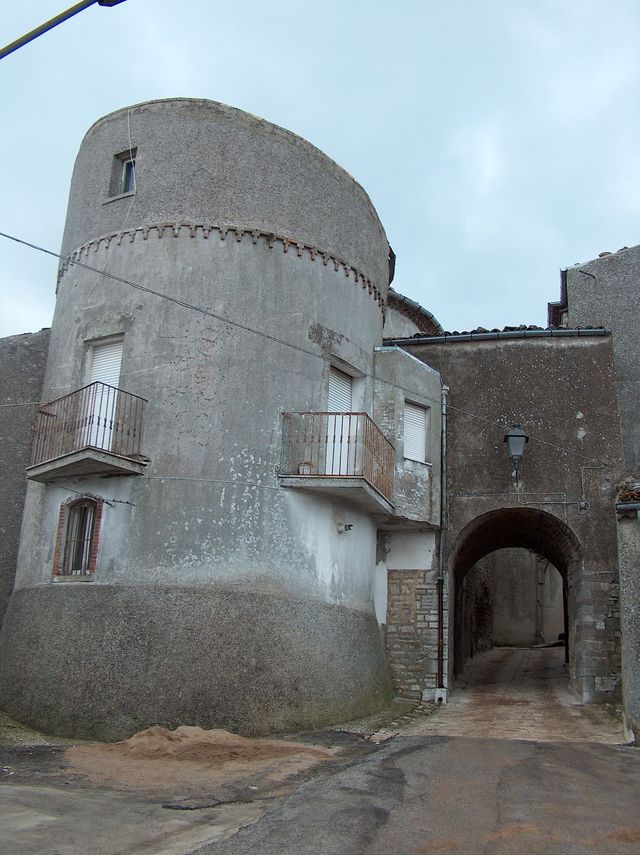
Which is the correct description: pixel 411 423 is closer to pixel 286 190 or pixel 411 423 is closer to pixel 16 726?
pixel 286 190

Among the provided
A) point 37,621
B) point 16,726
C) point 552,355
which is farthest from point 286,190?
point 16,726

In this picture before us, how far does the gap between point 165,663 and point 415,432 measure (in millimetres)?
7553

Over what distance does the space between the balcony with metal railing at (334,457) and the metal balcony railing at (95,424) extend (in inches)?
105

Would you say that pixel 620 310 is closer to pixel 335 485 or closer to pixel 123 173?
pixel 335 485

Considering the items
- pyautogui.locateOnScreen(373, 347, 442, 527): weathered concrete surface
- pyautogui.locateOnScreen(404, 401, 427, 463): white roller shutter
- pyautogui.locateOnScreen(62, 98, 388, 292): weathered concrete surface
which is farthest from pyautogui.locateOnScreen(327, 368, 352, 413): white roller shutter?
pyautogui.locateOnScreen(62, 98, 388, 292): weathered concrete surface

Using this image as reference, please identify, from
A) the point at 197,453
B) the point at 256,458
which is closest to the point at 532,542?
the point at 256,458

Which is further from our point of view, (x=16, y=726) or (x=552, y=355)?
(x=552, y=355)

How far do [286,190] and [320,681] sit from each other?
9.12m

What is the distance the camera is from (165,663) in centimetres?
1334

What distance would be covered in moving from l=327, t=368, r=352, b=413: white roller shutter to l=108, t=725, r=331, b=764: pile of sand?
21.2 feet

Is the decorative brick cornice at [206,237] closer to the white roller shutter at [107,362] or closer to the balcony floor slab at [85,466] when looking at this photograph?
the white roller shutter at [107,362]

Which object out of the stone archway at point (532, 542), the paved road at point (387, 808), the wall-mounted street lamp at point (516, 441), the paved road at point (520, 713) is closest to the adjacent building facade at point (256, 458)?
the stone archway at point (532, 542)

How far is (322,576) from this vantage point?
50.0 feet

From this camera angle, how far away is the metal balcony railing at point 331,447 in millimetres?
15078
